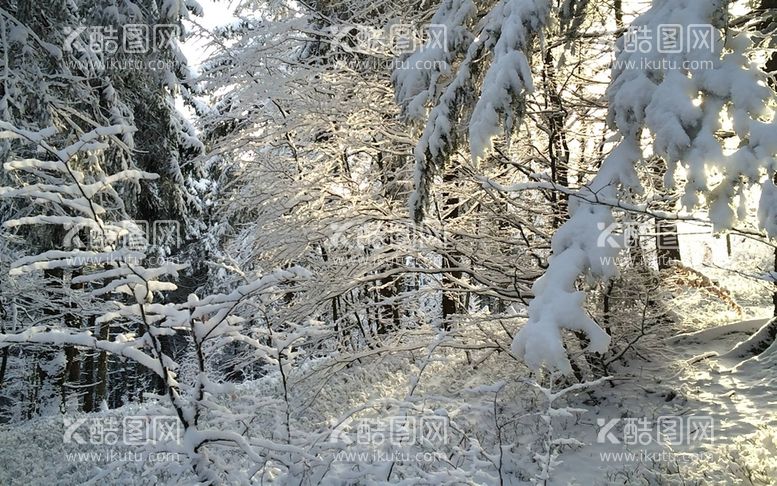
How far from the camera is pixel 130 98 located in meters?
10.5

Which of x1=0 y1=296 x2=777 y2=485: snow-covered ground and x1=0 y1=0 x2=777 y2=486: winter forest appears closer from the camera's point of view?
x1=0 y1=0 x2=777 y2=486: winter forest

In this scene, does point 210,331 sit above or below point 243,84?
below

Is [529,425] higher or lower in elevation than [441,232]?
lower

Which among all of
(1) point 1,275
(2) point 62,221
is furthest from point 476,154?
(1) point 1,275

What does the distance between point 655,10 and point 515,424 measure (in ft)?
14.9

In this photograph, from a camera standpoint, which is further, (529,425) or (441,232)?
(441,232)

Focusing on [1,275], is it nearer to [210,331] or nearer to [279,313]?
[279,313]

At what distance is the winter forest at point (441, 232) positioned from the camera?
104 inches

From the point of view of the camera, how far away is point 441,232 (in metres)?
6.08

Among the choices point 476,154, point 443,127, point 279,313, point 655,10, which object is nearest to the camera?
point 655,10

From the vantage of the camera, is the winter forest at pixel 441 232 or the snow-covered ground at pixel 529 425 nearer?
the winter forest at pixel 441 232

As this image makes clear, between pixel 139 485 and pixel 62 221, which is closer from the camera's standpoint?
pixel 62 221

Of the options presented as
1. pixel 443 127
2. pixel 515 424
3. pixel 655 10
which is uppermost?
pixel 655 10

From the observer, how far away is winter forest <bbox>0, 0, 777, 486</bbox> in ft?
8.70
